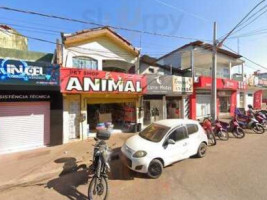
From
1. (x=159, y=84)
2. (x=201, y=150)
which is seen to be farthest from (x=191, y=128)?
(x=159, y=84)

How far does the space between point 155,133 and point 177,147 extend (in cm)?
90

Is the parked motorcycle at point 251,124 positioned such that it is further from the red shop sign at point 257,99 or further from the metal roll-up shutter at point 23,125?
the red shop sign at point 257,99

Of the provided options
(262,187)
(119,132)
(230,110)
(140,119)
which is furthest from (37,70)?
(230,110)

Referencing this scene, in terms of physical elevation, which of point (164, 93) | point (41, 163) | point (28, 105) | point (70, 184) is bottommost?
point (70, 184)

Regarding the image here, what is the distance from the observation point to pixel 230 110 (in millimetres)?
21781

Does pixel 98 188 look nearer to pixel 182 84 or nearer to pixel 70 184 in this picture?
pixel 70 184

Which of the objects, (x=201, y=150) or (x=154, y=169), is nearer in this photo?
(x=154, y=169)

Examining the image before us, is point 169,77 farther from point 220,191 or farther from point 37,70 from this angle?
point 220,191

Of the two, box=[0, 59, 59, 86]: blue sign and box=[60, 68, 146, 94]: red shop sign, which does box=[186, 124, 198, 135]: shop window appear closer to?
box=[60, 68, 146, 94]: red shop sign

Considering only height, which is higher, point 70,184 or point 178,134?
point 178,134

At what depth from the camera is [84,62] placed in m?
11.8

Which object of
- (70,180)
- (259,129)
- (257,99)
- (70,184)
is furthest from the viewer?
(257,99)

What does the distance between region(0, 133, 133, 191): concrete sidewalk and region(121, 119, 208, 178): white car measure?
1987mm

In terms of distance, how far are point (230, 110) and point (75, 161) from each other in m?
19.3
